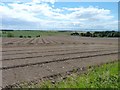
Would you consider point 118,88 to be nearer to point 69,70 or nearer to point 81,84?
point 81,84

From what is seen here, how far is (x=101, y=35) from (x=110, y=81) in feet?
218

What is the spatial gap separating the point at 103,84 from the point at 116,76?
167 cm

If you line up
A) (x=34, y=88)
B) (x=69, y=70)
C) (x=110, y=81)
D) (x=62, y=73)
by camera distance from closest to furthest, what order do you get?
(x=34, y=88)
(x=110, y=81)
(x=62, y=73)
(x=69, y=70)

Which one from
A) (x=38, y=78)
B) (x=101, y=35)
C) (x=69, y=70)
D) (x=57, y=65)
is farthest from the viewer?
(x=101, y=35)

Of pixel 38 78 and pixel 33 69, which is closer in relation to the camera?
pixel 38 78

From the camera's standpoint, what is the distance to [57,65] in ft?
51.1

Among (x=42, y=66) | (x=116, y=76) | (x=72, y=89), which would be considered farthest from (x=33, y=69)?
(x=72, y=89)

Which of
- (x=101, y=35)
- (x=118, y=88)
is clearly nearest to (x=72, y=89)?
(x=118, y=88)

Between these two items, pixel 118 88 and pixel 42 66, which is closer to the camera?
pixel 118 88

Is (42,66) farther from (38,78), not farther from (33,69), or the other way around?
(38,78)

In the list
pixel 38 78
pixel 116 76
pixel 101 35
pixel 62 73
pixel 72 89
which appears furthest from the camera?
pixel 101 35

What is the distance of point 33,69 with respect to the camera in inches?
546

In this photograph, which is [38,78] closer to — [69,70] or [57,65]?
[69,70]

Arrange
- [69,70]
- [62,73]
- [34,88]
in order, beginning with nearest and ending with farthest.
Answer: [34,88]
[62,73]
[69,70]
